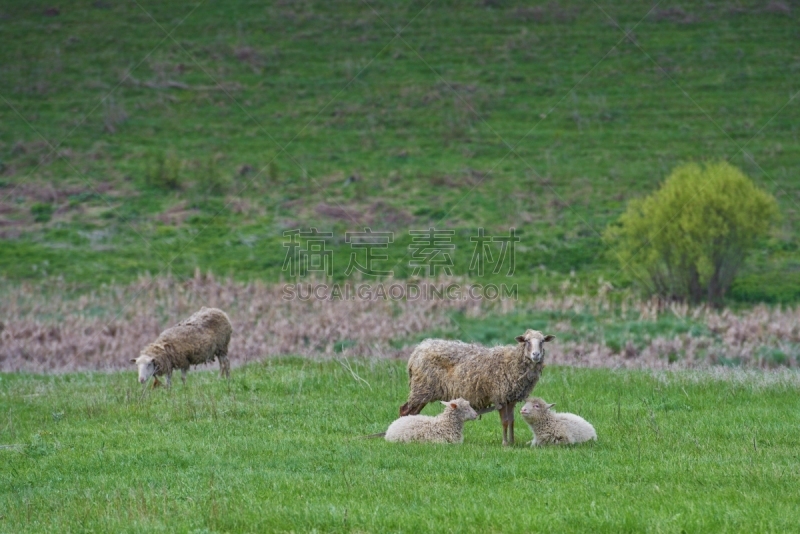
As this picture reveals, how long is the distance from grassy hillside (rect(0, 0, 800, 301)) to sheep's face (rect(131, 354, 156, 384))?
953 inches

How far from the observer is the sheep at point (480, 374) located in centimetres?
1388

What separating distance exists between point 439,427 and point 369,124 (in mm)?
51909

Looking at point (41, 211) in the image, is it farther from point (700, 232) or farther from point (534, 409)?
point (534, 409)

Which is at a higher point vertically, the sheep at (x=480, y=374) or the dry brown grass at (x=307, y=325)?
the sheep at (x=480, y=374)

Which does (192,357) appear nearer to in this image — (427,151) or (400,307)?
(400,307)

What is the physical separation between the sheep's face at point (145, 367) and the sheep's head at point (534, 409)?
845 centimetres

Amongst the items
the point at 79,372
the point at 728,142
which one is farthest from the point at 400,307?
the point at 728,142

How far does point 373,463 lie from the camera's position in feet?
40.4

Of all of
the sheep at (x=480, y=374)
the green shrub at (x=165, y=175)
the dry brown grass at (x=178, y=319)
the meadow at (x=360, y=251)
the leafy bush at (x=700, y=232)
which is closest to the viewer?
the meadow at (x=360, y=251)

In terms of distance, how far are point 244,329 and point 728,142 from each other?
124ft
